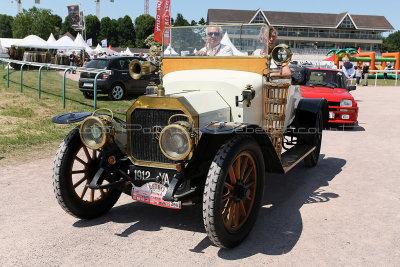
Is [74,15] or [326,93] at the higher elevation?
[74,15]

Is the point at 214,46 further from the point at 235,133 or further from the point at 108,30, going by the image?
the point at 108,30

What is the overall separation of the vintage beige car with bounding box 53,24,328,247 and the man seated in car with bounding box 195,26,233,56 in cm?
1

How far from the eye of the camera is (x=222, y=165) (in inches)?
131

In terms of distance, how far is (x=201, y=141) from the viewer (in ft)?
11.7

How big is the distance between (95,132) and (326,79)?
908cm

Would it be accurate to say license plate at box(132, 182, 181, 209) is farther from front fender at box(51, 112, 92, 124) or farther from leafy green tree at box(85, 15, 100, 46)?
leafy green tree at box(85, 15, 100, 46)

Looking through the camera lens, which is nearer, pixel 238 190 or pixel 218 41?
pixel 238 190

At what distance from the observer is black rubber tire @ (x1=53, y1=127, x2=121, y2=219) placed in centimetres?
388

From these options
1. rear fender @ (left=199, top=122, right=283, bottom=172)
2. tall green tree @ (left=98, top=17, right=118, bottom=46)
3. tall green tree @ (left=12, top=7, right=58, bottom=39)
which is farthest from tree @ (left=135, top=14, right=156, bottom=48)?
rear fender @ (left=199, top=122, right=283, bottom=172)

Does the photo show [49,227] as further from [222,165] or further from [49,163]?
[49,163]

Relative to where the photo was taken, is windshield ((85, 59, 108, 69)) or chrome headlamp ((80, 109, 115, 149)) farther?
windshield ((85, 59, 108, 69))

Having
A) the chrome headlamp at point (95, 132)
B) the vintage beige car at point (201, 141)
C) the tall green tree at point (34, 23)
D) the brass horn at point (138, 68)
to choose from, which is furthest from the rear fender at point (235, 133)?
the tall green tree at point (34, 23)

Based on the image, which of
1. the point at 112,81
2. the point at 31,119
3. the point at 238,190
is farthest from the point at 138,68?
the point at 112,81

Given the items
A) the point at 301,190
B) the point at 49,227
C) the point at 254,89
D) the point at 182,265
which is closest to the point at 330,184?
the point at 301,190
